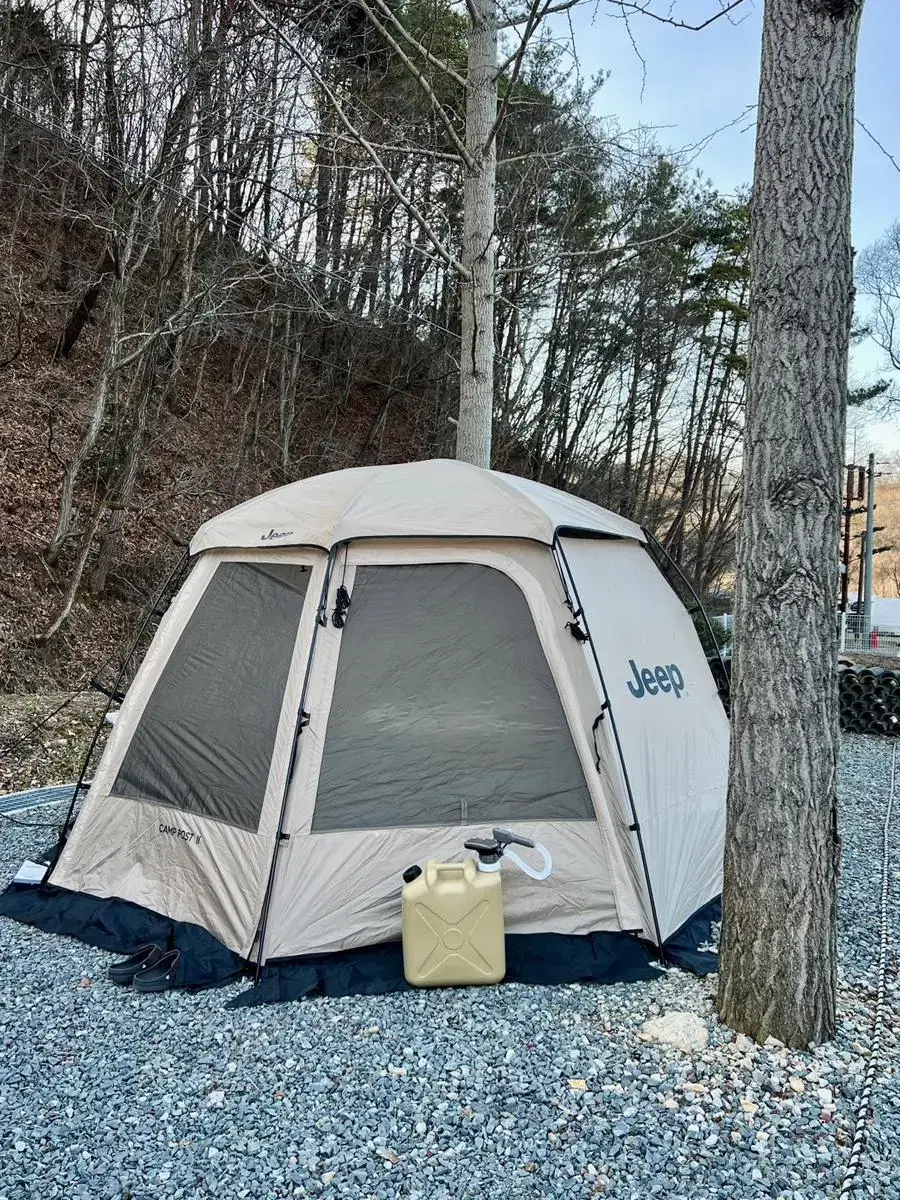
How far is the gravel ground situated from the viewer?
186 centimetres

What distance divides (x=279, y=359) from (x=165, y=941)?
10.7 m

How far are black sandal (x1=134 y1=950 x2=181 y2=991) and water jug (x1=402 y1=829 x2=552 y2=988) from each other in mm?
813

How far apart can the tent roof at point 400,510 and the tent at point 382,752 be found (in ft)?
0.04

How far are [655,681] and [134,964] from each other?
2.39m

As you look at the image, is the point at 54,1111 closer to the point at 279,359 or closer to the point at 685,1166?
the point at 685,1166

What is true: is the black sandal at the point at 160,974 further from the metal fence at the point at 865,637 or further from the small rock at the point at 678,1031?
the metal fence at the point at 865,637

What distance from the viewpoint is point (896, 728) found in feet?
26.3

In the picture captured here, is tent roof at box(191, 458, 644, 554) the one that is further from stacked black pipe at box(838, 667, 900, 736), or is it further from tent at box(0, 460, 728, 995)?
stacked black pipe at box(838, 667, 900, 736)

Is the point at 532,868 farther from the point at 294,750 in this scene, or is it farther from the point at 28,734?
the point at 28,734

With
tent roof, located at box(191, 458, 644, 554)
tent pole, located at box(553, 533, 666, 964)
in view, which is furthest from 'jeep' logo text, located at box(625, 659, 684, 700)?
tent roof, located at box(191, 458, 644, 554)

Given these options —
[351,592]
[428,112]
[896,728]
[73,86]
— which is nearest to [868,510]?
[896,728]

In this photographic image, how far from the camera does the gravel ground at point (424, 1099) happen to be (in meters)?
1.86

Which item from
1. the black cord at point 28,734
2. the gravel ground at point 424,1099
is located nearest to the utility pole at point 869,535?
the black cord at point 28,734

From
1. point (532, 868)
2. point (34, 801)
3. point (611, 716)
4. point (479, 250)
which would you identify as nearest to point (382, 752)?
point (532, 868)
